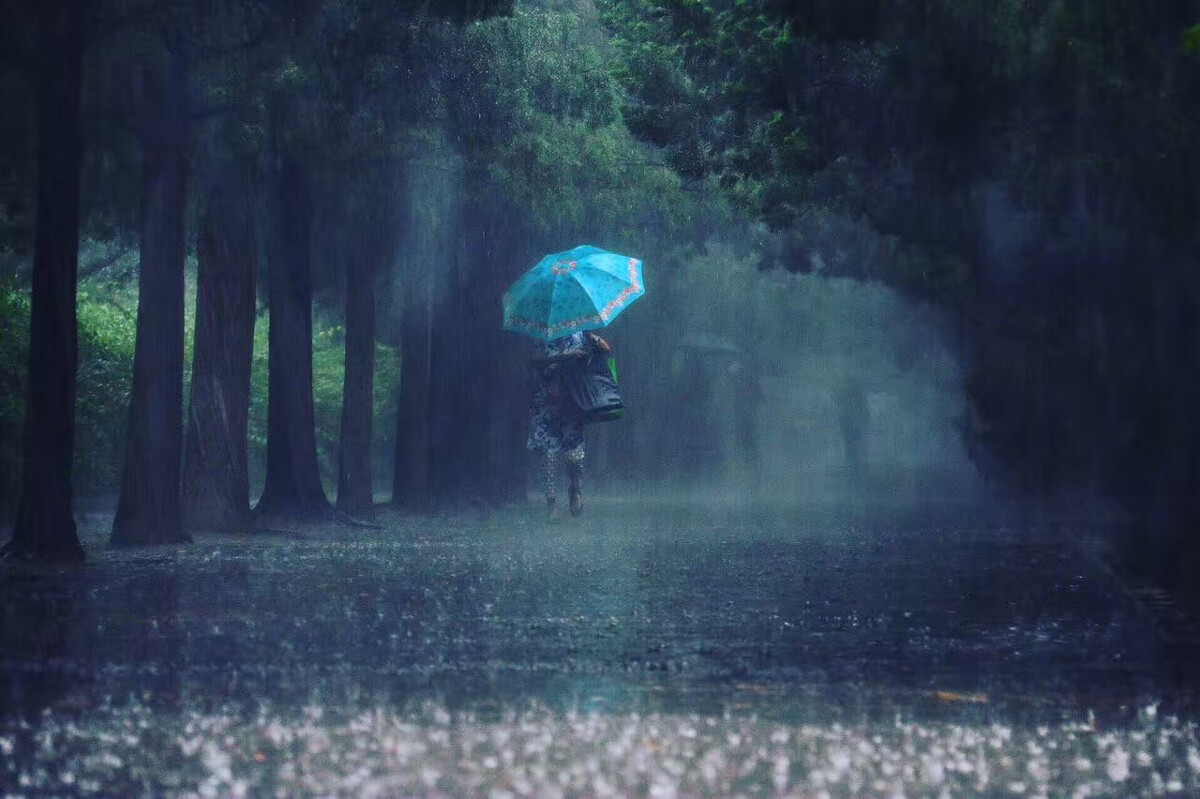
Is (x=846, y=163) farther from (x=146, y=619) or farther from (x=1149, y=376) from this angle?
(x=146, y=619)

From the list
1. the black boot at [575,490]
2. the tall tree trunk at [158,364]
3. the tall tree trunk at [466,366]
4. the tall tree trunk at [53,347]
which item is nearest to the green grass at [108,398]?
the tall tree trunk at [158,364]

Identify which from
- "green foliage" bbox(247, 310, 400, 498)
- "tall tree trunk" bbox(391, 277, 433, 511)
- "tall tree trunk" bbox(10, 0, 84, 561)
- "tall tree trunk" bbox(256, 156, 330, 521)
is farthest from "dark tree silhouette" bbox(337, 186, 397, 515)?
"green foliage" bbox(247, 310, 400, 498)

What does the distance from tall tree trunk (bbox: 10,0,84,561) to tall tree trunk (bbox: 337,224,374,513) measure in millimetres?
9193

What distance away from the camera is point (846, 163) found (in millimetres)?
23766

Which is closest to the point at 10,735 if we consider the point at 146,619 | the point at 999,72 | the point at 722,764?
the point at 722,764

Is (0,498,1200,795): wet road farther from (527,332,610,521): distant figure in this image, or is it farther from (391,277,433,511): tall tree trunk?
(391,277,433,511): tall tree trunk

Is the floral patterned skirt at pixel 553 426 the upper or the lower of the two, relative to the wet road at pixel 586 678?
upper

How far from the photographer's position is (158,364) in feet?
58.2

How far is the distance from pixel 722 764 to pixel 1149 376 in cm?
1166

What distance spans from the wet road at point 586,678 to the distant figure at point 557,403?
241 inches

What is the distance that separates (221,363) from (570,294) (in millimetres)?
3819

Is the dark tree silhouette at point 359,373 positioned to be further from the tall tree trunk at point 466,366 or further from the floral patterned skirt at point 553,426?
the floral patterned skirt at point 553,426

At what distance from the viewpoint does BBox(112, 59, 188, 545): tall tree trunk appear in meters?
17.5

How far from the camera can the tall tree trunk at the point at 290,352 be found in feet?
71.2
